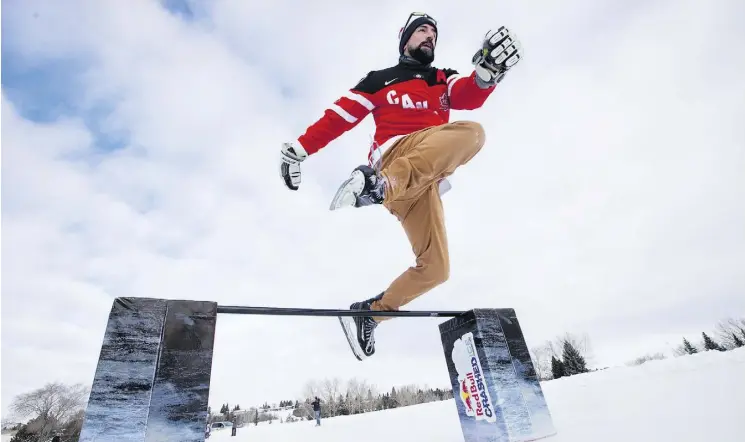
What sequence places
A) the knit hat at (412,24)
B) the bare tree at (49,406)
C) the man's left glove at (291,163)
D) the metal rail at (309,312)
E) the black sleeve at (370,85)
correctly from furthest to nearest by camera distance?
the bare tree at (49,406) < the knit hat at (412,24) < the black sleeve at (370,85) < the man's left glove at (291,163) < the metal rail at (309,312)

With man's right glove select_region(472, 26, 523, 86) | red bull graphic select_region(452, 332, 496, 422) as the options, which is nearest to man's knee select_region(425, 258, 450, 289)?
red bull graphic select_region(452, 332, 496, 422)

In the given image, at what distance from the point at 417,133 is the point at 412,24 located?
1.19 m

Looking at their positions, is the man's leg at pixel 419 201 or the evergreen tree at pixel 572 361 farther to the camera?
the evergreen tree at pixel 572 361

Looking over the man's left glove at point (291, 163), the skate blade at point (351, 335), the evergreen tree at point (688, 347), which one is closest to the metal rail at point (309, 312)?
the skate blade at point (351, 335)

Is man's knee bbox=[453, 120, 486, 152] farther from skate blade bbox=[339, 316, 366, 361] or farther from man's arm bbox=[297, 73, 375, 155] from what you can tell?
skate blade bbox=[339, 316, 366, 361]

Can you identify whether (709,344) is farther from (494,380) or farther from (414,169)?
(414,169)

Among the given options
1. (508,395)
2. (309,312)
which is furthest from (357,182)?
(508,395)

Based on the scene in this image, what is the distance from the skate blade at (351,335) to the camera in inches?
106

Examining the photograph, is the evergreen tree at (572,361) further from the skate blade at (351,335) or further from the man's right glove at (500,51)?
the man's right glove at (500,51)

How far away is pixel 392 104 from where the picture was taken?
2.45 metres

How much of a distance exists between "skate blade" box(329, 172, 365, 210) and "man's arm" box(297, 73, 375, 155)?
66 cm

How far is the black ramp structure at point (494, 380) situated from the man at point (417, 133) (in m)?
0.40

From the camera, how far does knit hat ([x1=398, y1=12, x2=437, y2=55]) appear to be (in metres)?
2.78

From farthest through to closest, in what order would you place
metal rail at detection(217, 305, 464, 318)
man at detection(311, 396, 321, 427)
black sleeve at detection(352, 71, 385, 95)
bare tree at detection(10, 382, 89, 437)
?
1. bare tree at detection(10, 382, 89, 437)
2. man at detection(311, 396, 321, 427)
3. black sleeve at detection(352, 71, 385, 95)
4. metal rail at detection(217, 305, 464, 318)
